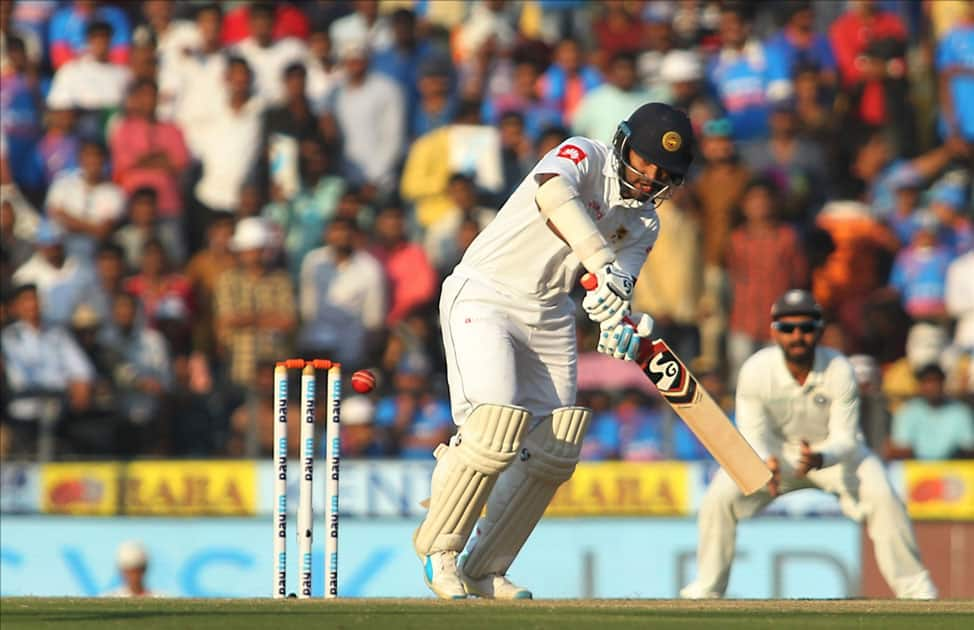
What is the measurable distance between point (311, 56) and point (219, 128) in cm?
96

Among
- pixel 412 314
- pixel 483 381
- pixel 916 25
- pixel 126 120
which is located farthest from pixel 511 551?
pixel 916 25

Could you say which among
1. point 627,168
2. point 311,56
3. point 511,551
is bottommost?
point 511,551

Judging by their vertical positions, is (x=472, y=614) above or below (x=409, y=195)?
below

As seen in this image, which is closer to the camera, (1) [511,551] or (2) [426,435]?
(1) [511,551]

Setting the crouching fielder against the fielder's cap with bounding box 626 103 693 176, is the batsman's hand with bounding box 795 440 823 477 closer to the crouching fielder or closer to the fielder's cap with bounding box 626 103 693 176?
the crouching fielder

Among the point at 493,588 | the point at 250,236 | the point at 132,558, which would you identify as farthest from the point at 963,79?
the point at 493,588

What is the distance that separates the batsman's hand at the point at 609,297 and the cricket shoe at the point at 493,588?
1.25 meters

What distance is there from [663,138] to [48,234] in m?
7.10

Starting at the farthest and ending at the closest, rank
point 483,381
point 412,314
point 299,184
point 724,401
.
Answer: point 299,184
point 412,314
point 724,401
point 483,381

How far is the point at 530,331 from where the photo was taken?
7.97 m

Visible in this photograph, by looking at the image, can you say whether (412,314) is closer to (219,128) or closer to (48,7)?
(219,128)

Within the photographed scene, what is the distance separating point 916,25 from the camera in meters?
15.7

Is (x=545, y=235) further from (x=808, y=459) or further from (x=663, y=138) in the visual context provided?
(x=808, y=459)

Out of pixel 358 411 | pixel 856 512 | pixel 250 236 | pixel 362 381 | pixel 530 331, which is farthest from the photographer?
pixel 250 236
